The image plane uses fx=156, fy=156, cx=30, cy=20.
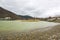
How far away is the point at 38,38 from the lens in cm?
995

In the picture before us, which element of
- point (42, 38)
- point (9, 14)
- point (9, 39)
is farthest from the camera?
point (9, 14)

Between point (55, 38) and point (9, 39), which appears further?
point (55, 38)

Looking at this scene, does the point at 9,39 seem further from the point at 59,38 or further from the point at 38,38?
the point at 59,38

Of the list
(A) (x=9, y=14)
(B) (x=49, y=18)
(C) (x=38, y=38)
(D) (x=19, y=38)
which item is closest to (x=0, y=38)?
(D) (x=19, y=38)

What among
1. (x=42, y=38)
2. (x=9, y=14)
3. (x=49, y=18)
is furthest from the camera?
(x=9, y=14)

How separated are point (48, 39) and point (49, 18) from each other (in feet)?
127

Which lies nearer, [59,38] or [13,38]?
[13,38]

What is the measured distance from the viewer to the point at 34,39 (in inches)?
379

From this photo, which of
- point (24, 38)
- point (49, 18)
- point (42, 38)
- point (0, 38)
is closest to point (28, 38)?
point (24, 38)

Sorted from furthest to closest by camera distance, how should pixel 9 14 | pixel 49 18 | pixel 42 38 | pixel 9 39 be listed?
pixel 9 14, pixel 49 18, pixel 42 38, pixel 9 39

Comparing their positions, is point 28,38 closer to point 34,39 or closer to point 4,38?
point 34,39

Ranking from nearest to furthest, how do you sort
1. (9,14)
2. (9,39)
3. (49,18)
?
(9,39)
(49,18)
(9,14)

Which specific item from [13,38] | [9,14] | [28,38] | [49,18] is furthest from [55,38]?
[9,14]

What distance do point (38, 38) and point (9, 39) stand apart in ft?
6.27
